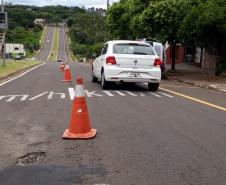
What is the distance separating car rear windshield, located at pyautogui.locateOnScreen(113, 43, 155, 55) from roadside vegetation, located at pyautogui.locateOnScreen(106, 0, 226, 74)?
797 centimetres

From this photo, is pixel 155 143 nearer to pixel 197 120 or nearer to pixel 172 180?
pixel 172 180

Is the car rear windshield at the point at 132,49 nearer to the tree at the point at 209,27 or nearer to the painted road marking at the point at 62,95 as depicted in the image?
the painted road marking at the point at 62,95

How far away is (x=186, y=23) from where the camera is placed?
2583cm

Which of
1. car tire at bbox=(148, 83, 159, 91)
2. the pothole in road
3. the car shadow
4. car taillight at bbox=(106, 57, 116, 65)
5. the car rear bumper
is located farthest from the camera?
the car shadow

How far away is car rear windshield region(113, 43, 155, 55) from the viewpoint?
55.5 ft

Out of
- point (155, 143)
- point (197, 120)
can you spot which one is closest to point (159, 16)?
point (197, 120)

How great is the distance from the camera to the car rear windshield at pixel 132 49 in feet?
55.5

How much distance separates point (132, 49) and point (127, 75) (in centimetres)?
103

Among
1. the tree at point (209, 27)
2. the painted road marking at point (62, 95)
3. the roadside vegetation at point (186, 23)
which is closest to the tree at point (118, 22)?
the roadside vegetation at point (186, 23)

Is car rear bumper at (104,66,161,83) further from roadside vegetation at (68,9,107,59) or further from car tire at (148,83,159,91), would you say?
roadside vegetation at (68,9,107,59)

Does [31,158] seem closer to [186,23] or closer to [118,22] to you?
[186,23]

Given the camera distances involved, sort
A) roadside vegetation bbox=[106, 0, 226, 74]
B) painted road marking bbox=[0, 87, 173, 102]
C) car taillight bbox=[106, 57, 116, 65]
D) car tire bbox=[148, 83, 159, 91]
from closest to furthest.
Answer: painted road marking bbox=[0, 87, 173, 102] → car taillight bbox=[106, 57, 116, 65] → car tire bbox=[148, 83, 159, 91] → roadside vegetation bbox=[106, 0, 226, 74]

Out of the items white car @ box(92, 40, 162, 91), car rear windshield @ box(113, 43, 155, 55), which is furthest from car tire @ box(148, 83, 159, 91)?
car rear windshield @ box(113, 43, 155, 55)

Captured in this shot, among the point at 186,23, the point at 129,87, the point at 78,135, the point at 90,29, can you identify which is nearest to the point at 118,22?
the point at 186,23
